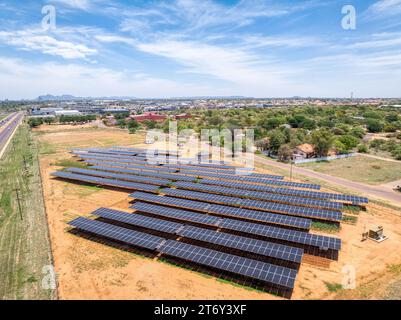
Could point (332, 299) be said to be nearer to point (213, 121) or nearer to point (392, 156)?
point (392, 156)

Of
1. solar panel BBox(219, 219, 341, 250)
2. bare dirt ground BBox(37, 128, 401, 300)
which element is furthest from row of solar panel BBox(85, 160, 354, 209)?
solar panel BBox(219, 219, 341, 250)

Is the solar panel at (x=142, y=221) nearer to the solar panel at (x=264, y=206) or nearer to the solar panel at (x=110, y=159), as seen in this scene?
the solar panel at (x=264, y=206)

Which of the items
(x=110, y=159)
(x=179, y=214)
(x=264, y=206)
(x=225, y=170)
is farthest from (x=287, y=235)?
(x=110, y=159)

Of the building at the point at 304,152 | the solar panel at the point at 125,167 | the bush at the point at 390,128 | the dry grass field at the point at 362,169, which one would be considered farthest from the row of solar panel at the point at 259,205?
the bush at the point at 390,128

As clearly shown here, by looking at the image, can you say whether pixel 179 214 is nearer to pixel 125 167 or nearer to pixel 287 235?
pixel 287 235

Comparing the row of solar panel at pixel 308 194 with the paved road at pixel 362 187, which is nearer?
the row of solar panel at pixel 308 194

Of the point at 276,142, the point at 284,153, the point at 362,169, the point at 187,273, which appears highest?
the point at 276,142
